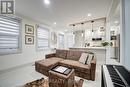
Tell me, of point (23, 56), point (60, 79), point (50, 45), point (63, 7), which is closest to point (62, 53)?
point (23, 56)

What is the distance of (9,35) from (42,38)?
8.11ft

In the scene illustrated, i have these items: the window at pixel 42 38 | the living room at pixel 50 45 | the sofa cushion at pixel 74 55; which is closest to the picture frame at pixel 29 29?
the living room at pixel 50 45

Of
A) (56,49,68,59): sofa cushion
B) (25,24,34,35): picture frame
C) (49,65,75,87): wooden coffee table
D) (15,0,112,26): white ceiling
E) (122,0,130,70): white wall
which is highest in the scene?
(15,0,112,26): white ceiling

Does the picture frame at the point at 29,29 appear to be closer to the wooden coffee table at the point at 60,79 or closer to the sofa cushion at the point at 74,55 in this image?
the sofa cushion at the point at 74,55

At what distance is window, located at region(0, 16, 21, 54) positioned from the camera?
12.0ft

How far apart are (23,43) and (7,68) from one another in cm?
140

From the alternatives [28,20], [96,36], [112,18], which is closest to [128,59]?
[112,18]

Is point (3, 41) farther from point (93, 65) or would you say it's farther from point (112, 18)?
point (112, 18)

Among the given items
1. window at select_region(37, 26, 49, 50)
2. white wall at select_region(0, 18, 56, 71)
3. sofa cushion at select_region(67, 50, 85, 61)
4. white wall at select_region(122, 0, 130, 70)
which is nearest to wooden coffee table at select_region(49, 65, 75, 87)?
white wall at select_region(122, 0, 130, 70)

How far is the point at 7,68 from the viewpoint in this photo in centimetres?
375

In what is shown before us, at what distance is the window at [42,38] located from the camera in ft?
19.2

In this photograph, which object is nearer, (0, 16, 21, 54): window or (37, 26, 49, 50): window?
(0, 16, 21, 54): window

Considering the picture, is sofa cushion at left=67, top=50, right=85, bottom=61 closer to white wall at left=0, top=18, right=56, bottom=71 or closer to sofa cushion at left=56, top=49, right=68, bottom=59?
sofa cushion at left=56, top=49, right=68, bottom=59

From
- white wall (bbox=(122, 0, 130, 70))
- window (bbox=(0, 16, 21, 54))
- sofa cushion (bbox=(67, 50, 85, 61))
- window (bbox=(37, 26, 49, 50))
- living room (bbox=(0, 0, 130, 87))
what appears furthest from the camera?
window (bbox=(37, 26, 49, 50))
